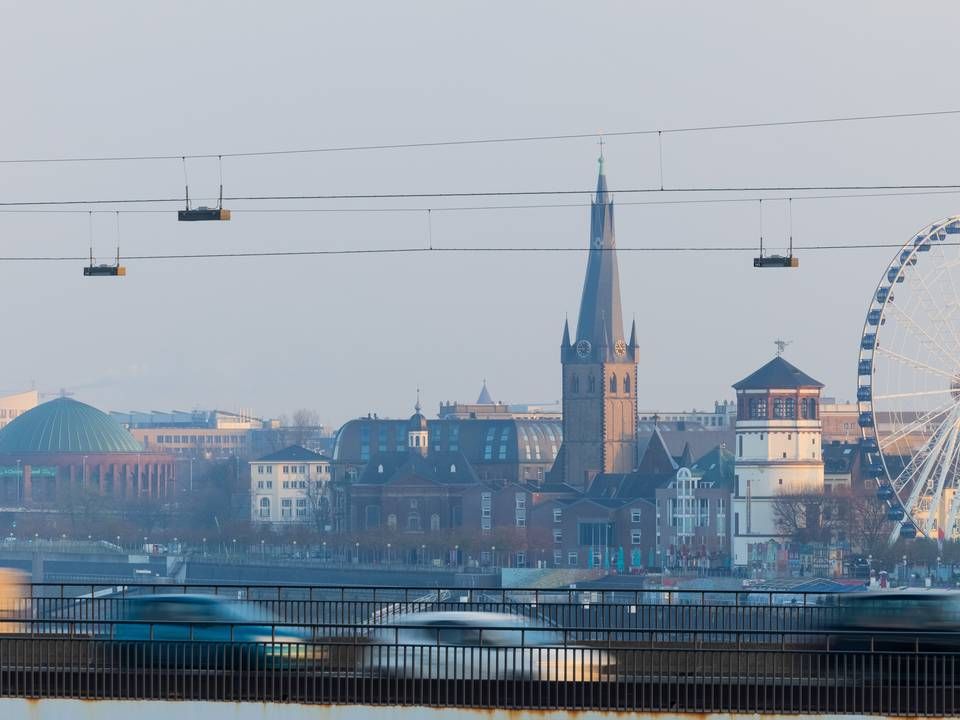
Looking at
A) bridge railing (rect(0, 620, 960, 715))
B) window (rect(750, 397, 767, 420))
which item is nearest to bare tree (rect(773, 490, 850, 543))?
window (rect(750, 397, 767, 420))

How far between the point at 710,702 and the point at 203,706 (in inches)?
340

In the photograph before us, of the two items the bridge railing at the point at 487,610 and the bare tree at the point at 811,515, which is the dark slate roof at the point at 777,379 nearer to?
the bare tree at the point at 811,515

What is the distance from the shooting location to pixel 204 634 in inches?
1758

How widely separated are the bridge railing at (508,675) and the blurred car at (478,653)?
0.32 ft

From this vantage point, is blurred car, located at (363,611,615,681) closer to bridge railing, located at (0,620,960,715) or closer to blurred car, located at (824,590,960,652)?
bridge railing, located at (0,620,960,715)

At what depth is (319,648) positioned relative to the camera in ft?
146

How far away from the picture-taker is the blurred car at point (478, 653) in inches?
1526

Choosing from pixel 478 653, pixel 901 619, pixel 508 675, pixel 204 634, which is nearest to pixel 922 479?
pixel 901 619

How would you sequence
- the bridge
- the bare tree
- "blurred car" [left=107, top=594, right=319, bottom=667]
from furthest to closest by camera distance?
the bare tree → "blurred car" [left=107, top=594, right=319, bottom=667] → the bridge

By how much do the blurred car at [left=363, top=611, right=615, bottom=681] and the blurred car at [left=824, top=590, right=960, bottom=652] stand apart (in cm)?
491

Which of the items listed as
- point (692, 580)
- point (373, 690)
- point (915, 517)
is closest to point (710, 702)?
point (373, 690)

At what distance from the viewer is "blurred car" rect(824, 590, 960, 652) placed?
140 ft

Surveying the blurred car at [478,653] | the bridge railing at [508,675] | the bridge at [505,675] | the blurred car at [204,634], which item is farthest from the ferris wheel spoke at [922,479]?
the bridge railing at [508,675]

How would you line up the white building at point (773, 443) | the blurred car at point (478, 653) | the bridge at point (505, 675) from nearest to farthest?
1. the bridge at point (505, 675)
2. the blurred car at point (478, 653)
3. the white building at point (773, 443)
